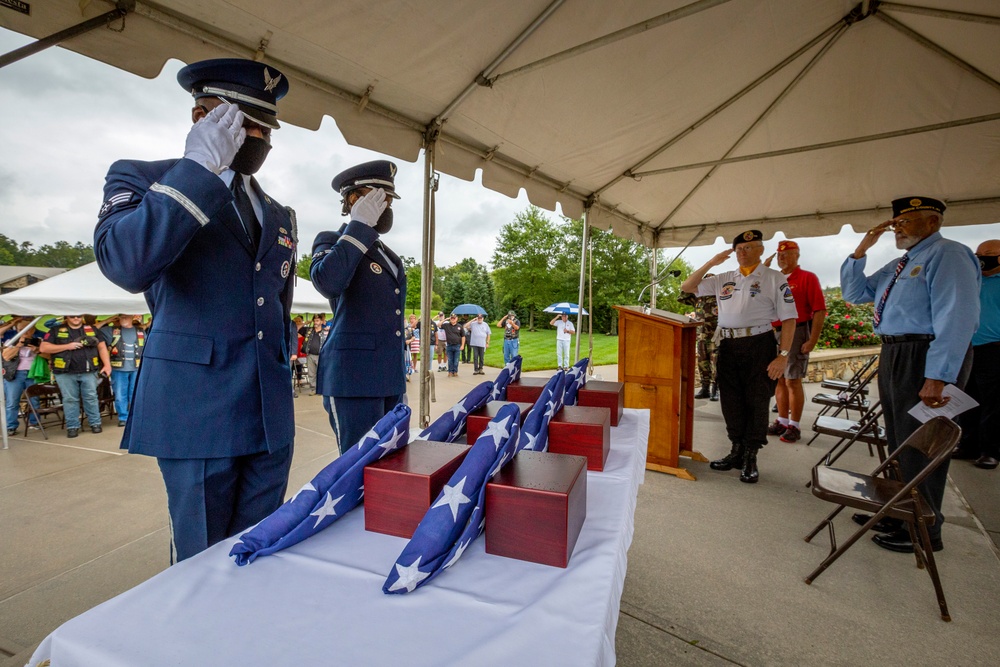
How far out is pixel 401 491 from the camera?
92cm

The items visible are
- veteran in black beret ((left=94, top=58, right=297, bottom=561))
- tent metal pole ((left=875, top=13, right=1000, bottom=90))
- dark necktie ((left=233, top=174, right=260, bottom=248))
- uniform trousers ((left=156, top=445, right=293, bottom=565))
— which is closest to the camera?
veteran in black beret ((left=94, top=58, right=297, bottom=561))

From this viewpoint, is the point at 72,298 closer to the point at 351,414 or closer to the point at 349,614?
the point at 351,414

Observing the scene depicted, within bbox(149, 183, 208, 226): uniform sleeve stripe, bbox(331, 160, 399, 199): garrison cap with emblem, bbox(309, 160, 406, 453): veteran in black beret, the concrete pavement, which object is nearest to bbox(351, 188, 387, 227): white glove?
bbox(309, 160, 406, 453): veteran in black beret

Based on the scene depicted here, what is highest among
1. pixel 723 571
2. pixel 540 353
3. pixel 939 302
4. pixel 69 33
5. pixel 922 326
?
pixel 69 33

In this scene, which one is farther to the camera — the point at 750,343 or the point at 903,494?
the point at 750,343

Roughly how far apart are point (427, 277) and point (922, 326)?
2924mm

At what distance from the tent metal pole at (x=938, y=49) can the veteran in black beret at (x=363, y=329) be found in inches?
131

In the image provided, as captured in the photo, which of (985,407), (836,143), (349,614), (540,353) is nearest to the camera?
(349,614)

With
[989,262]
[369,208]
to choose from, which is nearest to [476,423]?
[369,208]

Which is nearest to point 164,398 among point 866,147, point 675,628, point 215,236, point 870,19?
point 215,236

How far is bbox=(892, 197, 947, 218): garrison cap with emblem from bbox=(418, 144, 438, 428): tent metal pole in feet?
9.17

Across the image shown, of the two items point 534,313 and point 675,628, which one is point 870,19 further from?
point 534,313

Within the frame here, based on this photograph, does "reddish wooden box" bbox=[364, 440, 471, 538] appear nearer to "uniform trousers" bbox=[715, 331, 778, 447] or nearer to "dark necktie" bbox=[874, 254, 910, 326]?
"dark necktie" bbox=[874, 254, 910, 326]

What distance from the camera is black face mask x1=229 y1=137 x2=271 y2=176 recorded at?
121 cm
